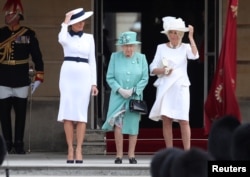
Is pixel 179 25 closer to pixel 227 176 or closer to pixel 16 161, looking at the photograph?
pixel 16 161

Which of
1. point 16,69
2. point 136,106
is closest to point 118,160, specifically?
point 136,106

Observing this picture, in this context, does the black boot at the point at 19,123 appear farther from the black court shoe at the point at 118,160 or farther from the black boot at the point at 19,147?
the black court shoe at the point at 118,160

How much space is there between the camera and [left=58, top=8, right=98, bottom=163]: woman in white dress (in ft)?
42.1

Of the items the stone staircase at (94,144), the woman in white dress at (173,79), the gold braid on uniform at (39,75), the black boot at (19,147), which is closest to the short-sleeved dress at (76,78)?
the woman in white dress at (173,79)

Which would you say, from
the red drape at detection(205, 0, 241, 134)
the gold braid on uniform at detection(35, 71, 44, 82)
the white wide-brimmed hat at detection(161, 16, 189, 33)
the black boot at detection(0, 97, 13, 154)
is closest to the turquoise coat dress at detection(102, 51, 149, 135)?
the white wide-brimmed hat at detection(161, 16, 189, 33)

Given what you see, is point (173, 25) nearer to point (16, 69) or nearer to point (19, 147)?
point (16, 69)

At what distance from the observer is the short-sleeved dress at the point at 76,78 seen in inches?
506

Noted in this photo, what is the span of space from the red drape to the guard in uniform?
2.45 metres

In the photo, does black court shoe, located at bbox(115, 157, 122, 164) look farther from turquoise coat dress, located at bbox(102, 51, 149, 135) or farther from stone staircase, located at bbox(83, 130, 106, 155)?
stone staircase, located at bbox(83, 130, 106, 155)

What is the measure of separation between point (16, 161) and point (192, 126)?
3.63m

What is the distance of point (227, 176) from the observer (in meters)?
6.55

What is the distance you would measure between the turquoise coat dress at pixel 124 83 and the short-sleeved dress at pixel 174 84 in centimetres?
25

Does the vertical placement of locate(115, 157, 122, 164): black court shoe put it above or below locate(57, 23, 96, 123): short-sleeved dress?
below

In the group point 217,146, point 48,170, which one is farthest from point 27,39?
point 217,146
